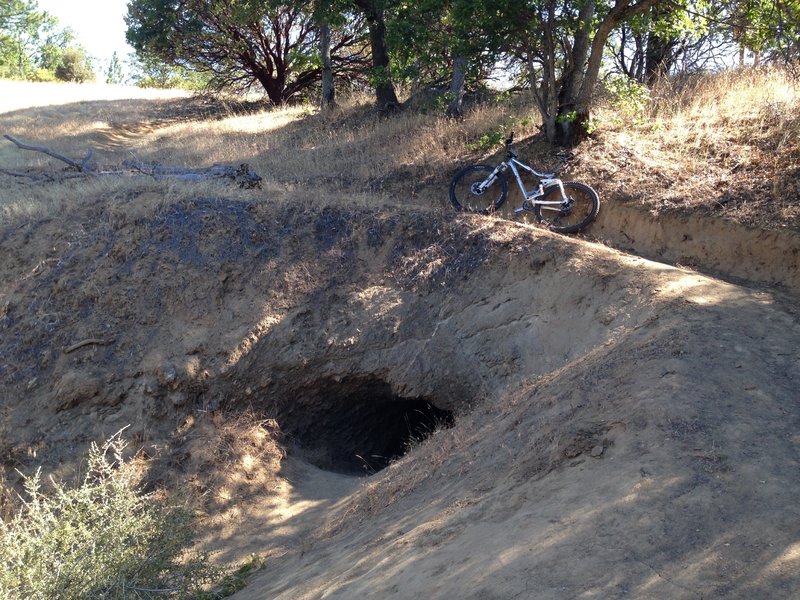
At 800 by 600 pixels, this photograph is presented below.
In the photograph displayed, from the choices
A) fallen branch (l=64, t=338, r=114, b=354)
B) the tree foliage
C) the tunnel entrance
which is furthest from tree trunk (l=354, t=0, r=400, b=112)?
fallen branch (l=64, t=338, r=114, b=354)

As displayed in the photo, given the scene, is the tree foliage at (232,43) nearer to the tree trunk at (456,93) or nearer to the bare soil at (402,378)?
the tree trunk at (456,93)

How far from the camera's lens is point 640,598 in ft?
10.8

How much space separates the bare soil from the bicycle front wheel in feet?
3.78

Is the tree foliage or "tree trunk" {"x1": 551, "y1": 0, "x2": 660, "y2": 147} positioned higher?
the tree foliage

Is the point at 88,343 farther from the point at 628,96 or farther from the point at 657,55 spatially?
the point at 657,55

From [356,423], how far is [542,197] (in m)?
4.20

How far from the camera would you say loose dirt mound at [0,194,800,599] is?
13.2 feet

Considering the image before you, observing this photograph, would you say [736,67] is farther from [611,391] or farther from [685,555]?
[685,555]

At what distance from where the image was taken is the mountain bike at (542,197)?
33.8 feet

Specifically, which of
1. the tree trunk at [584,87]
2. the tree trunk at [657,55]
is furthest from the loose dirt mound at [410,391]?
the tree trunk at [657,55]

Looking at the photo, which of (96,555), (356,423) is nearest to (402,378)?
(356,423)

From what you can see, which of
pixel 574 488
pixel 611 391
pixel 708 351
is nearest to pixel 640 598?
pixel 574 488

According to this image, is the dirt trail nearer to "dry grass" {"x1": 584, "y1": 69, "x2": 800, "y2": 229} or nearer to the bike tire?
"dry grass" {"x1": 584, "y1": 69, "x2": 800, "y2": 229}

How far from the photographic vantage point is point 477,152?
1267cm
